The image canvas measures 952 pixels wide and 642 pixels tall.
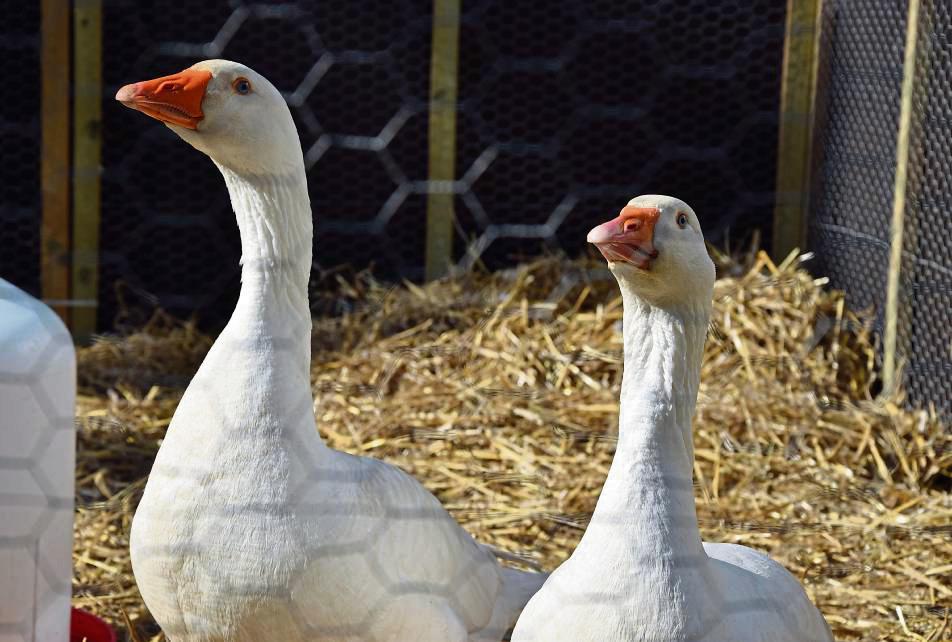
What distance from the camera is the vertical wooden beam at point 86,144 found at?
4.12 meters

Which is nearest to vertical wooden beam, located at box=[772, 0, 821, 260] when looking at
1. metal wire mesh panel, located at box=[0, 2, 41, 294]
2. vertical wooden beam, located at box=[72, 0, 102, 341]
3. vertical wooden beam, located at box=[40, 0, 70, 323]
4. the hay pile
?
the hay pile

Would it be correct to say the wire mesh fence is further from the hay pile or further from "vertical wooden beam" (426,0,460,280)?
"vertical wooden beam" (426,0,460,280)

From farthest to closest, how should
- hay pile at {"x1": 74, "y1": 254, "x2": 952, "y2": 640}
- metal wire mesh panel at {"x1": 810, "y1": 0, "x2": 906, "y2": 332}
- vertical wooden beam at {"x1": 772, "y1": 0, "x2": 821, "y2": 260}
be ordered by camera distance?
1. metal wire mesh panel at {"x1": 810, "y1": 0, "x2": 906, "y2": 332}
2. vertical wooden beam at {"x1": 772, "y1": 0, "x2": 821, "y2": 260}
3. hay pile at {"x1": 74, "y1": 254, "x2": 952, "y2": 640}

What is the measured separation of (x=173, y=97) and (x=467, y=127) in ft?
8.04

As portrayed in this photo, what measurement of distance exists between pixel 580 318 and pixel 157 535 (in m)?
2.22

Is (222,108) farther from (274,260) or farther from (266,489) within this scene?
(266,489)

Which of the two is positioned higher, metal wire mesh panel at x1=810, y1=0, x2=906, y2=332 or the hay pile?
metal wire mesh panel at x1=810, y1=0, x2=906, y2=332

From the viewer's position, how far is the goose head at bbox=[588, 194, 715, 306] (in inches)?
67.0

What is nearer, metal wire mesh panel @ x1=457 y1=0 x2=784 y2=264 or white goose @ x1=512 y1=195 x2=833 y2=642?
white goose @ x1=512 y1=195 x2=833 y2=642

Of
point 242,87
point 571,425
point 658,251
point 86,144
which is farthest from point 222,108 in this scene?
point 86,144

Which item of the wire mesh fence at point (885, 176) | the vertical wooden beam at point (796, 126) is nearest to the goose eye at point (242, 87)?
the vertical wooden beam at point (796, 126)

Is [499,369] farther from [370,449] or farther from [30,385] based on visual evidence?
[30,385]

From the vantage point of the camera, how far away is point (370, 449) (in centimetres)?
332

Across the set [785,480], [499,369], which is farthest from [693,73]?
[785,480]
